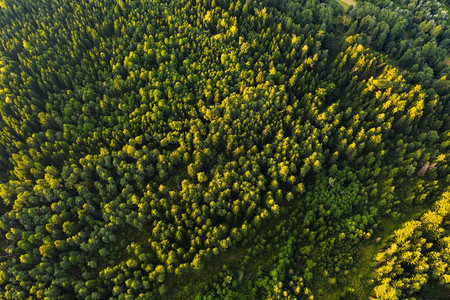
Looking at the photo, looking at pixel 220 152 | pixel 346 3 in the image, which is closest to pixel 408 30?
pixel 346 3

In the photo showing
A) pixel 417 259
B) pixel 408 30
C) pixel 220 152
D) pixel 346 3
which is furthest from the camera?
pixel 346 3

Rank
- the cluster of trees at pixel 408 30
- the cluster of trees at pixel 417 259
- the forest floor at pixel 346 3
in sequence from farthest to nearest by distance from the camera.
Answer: the forest floor at pixel 346 3, the cluster of trees at pixel 408 30, the cluster of trees at pixel 417 259

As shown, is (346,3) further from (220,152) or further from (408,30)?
(220,152)

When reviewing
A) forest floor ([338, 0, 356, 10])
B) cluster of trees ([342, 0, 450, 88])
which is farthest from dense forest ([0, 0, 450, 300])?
forest floor ([338, 0, 356, 10])

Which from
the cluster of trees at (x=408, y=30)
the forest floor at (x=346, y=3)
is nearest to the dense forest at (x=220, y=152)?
the cluster of trees at (x=408, y=30)

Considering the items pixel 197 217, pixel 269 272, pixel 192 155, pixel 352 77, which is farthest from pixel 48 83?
pixel 352 77

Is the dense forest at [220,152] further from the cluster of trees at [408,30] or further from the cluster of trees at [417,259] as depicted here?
the cluster of trees at [408,30]

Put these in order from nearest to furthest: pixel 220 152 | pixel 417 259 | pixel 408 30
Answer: pixel 417 259, pixel 220 152, pixel 408 30

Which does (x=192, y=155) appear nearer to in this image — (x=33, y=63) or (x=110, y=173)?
(x=110, y=173)
